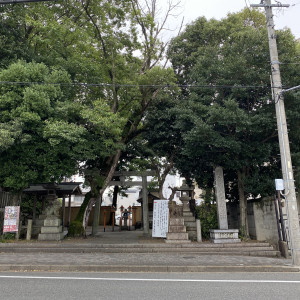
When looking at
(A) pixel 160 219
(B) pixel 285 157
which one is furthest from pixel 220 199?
(B) pixel 285 157

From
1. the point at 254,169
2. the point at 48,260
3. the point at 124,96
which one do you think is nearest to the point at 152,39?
the point at 124,96

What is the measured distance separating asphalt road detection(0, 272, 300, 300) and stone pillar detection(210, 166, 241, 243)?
4828 mm

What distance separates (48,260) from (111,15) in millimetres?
14108

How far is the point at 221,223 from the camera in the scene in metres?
13.2

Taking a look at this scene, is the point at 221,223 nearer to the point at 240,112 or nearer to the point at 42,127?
the point at 240,112

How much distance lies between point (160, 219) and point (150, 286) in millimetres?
8171

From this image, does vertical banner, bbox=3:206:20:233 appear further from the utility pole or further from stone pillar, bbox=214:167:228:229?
the utility pole

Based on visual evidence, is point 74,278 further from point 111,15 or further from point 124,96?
point 111,15

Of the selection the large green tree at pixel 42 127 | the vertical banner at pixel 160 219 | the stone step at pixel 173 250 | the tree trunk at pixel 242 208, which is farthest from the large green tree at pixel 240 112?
the large green tree at pixel 42 127

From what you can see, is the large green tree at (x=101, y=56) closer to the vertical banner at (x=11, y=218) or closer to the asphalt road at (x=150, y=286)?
the vertical banner at (x=11, y=218)

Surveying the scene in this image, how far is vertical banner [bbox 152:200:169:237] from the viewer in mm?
13992

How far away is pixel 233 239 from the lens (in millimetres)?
12484

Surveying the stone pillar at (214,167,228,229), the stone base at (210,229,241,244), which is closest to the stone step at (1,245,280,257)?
the stone base at (210,229,241,244)

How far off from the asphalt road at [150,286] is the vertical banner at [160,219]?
6352 millimetres
